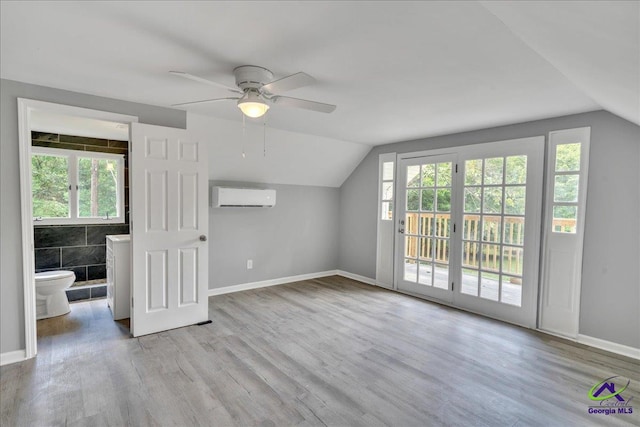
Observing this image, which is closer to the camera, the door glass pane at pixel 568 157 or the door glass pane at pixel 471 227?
the door glass pane at pixel 568 157

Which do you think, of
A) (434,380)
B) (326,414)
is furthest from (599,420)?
(326,414)

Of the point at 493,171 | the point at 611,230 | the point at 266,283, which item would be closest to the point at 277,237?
the point at 266,283

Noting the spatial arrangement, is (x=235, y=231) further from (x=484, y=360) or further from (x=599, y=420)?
(x=599, y=420)

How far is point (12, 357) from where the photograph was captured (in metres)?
2.57

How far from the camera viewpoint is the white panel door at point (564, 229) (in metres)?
3.07

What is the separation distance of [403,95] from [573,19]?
59.9 inches

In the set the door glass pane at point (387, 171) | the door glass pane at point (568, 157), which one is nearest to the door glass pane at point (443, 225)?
the door glass pane at point (387, 171)

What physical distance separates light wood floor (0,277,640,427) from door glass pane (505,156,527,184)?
62.8 inches

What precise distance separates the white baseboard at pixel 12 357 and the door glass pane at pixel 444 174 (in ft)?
15.0

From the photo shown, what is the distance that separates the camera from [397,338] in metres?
3.09

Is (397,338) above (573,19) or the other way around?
the other way around

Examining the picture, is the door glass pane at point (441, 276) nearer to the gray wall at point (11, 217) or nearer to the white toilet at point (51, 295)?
the gray wall at point (11, 217)

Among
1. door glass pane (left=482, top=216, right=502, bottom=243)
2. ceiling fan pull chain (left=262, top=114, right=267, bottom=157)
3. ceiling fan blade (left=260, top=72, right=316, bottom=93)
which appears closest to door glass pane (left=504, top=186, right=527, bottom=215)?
door glass pane (left=482, top=216, right=502, bottom=243)

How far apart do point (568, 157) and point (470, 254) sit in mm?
1436
